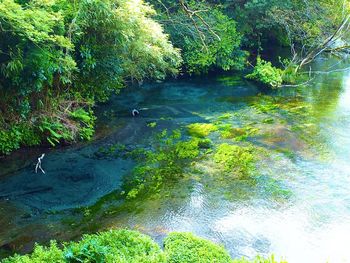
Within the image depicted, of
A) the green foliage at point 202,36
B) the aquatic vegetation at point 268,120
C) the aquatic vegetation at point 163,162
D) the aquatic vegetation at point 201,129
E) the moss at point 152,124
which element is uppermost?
the green foliage at point 202,36

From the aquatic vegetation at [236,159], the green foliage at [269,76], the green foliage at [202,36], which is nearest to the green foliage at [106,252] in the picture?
the aquatic vegetation at [236,159]

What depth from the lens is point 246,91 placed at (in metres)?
18.4

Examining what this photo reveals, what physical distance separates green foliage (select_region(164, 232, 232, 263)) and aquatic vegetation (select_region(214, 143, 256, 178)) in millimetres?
3409

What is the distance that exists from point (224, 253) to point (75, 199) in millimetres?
3678

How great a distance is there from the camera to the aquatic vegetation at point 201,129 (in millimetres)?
12812

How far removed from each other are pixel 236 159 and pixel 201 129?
Result: 2.70 meters

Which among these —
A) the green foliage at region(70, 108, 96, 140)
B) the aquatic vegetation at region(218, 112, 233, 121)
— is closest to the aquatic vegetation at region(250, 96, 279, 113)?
the aquatic vegetation at region(218, 112, 233, 121)

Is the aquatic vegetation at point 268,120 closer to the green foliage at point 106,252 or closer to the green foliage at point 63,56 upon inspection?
the green foliage at point 63,56

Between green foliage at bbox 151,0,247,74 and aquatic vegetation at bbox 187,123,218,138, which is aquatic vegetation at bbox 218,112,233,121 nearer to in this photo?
aquatic vegetation at bbox 187,123,218,138

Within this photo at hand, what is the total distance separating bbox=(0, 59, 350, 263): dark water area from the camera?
7.38m

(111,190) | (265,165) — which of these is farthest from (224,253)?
(265,165)

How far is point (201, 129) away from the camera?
43.6ft

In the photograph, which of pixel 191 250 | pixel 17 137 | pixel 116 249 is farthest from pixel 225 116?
pixel 116 249

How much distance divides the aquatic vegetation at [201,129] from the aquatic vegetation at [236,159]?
1.20 meters
